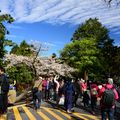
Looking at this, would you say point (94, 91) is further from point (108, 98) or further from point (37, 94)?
point (108, 98)

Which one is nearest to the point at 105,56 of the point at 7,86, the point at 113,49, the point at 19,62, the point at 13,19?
the point at 113,49

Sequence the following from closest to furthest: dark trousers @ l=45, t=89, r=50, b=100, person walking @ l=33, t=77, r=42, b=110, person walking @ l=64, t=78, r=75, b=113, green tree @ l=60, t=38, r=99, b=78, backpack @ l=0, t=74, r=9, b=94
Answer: backpack @ l=0, t=74, r=9, b=94 < person walking @ l=64, t=78, r=75, b=113 < person walking @ l=33, t=77, r=42, b=110 < dark trousers @ l=45, t=89, r=50, b=100 < green tree @ l=60, t=38, r=99, b=78

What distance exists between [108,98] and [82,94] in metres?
12.7

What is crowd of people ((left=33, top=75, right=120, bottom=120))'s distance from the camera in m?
14.0

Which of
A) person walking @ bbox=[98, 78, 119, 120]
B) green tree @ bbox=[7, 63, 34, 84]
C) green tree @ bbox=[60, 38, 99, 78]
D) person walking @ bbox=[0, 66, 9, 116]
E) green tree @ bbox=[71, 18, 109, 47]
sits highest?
green tree @ bbox=[71, 18, 109, 47]

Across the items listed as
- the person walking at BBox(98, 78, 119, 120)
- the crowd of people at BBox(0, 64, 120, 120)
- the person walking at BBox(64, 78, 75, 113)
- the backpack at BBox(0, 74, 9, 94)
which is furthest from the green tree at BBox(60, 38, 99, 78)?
the person walking at BBox(98, 78, 119, 120)

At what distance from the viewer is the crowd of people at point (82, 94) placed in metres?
14.0

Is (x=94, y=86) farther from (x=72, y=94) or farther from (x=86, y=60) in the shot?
(x=86, y=60)

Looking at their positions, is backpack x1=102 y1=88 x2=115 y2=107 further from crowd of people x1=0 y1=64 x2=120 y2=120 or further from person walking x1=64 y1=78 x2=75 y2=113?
person walking x1=64 y1=78 x2=75 y2=113

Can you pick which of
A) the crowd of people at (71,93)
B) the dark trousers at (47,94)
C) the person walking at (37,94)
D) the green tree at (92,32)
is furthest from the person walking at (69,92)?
the green tree at (92,32)

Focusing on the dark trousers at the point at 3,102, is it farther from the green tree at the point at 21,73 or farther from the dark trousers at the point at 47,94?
the green tree at the point at 21,73

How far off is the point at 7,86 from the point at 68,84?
512cm

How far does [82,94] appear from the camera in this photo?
26500mm

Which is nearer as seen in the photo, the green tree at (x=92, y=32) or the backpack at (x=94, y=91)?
the backpack at (x=94, y=91)
